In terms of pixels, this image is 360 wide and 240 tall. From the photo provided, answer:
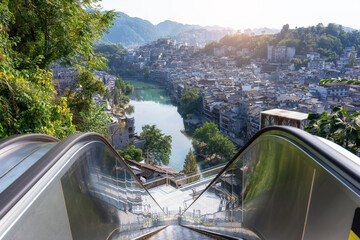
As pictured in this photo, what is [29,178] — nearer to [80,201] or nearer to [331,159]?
[80,201]

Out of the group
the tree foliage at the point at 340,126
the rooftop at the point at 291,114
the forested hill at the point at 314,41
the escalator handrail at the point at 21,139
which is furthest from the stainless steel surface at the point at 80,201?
the forested hill at the point at 314,41

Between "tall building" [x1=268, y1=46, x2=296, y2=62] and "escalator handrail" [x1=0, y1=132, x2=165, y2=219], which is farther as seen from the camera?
"tall building" [x1=268, y1=46, x2=296, y2=62]

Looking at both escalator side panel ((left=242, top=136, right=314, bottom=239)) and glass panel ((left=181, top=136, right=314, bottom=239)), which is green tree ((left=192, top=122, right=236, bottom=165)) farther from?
escalator side panel ((left=242, top=136, right=314, bottom=239))

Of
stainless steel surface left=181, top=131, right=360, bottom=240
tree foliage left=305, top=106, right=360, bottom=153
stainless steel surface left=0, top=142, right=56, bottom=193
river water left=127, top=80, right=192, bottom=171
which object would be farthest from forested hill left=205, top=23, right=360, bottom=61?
stainless steel surface left=0, top=142, right=56, bottom=193

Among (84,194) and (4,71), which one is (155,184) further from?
(84,194)

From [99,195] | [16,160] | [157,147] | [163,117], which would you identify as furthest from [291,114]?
[163,117]

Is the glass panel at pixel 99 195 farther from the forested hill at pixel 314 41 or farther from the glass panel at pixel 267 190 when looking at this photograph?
the forested hill at pixel 314 41

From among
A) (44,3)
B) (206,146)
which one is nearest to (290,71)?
(206,146)

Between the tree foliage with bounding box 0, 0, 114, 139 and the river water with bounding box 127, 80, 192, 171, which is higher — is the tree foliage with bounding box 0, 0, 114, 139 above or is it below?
above
